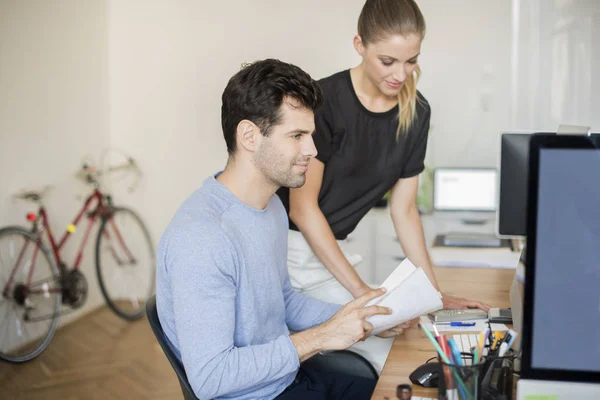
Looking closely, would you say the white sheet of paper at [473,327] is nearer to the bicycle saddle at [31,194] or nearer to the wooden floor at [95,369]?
the wooden floor at [95,369]

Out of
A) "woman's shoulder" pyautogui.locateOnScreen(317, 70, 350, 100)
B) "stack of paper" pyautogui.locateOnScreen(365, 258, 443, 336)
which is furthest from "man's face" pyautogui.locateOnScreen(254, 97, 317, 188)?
"woman's shoulder" pyautogui.locateOnScreen(317, 70, 350, 100)

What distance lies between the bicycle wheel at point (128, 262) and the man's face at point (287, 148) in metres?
2.91

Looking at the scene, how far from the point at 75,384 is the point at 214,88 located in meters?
1.98

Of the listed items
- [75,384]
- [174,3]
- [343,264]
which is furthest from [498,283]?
[174,3]

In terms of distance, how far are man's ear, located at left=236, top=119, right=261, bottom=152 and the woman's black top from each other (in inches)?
17.8

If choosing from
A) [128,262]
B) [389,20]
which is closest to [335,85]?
[389,20]

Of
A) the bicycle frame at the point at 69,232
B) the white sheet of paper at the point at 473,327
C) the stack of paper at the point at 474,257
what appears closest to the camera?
the white sheet of paper at the point at 473,327

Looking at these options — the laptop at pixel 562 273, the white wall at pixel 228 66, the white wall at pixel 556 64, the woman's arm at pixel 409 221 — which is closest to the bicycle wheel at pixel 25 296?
the white wall at pixel 228 66

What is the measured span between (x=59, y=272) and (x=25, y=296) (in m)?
0.31

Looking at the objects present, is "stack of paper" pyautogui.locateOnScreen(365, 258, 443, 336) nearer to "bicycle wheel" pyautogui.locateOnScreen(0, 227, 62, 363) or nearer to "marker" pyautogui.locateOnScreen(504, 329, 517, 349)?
"marker" pyautogui.locateOnScreen(504, 329, 517, 349)

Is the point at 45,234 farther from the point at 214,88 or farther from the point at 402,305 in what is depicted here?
the point at 402,305

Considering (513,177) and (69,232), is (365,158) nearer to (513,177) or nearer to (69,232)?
(513,177)

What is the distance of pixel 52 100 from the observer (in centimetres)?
381

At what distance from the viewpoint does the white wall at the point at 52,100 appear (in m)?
3.47
